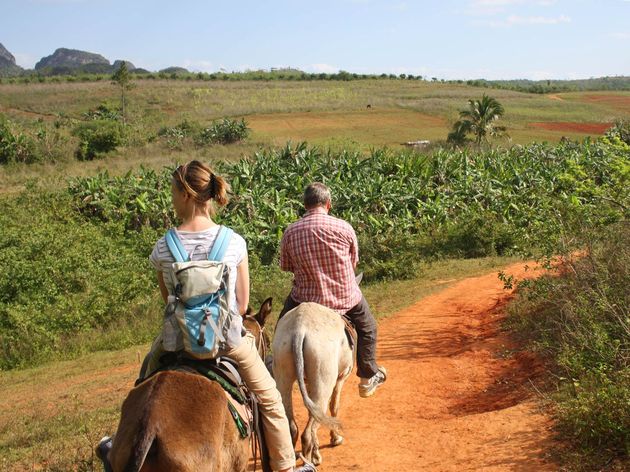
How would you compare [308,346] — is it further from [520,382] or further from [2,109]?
[2,109]

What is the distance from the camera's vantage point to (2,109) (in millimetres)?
62438

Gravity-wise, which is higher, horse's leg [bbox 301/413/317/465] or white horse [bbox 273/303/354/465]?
white horse [bbox 273/303/354/465]

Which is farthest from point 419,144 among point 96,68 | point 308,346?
point 96,68

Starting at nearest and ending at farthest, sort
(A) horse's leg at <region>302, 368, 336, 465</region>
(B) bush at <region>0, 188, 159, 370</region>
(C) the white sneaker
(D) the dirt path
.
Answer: (A) horse's leg at <region>302, 368, 336, 465</region> → (D) the dirt path → (C) the white sneaker → (B) bush at <region>0, 188, 159, 370</region>

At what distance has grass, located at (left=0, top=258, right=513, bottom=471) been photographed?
6.88 meters

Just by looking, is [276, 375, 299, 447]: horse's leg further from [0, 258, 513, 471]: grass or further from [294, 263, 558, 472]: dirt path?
[0, 258, 513, 471]: grass

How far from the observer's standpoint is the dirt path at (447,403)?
6137mm

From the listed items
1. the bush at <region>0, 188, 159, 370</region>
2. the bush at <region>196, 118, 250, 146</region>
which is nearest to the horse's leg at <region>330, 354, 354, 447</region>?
the bush at <region>0, 188, 159, 370</region>

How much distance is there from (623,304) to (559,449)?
225 cm

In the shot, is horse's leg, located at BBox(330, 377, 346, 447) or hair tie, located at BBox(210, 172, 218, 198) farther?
horse's leg, located at BBox(330, 377, 346, 447)

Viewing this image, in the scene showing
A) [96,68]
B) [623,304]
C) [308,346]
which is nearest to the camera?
[308,346]

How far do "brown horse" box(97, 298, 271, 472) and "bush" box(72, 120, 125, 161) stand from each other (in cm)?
3418

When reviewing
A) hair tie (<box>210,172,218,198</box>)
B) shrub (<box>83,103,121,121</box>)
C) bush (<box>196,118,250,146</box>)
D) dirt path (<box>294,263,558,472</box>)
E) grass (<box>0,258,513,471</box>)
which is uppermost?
hair tie (<box>210,172,218,198</box>)

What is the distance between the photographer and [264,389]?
4680 mm
